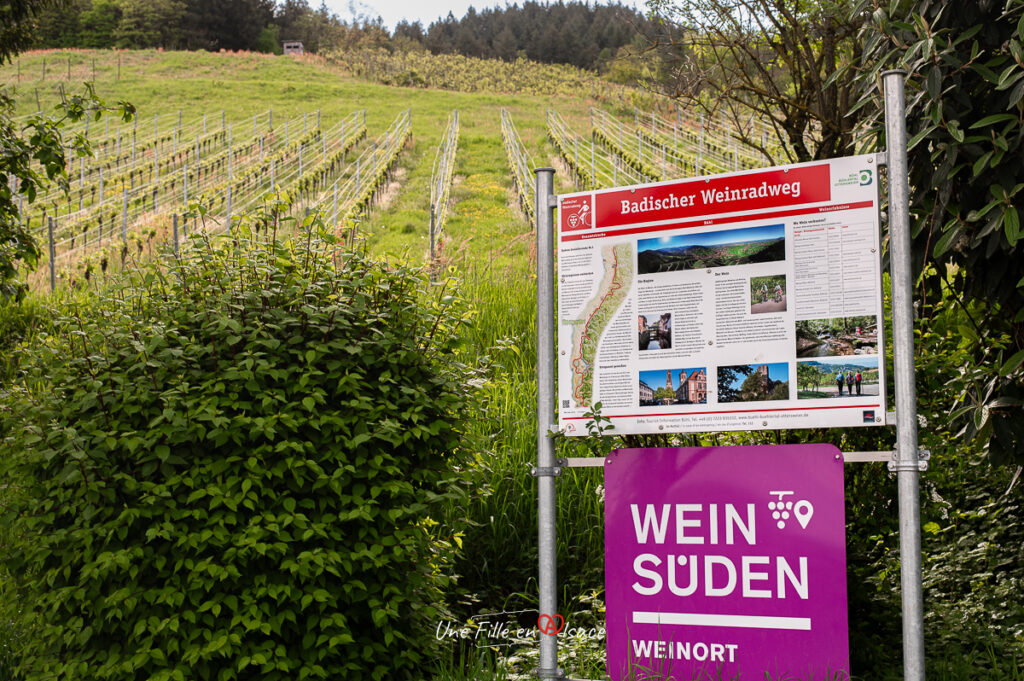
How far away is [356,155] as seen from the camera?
97.1 ft

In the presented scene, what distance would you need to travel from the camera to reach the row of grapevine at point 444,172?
19.1m

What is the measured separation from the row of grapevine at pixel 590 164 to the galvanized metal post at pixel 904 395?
1440 cm

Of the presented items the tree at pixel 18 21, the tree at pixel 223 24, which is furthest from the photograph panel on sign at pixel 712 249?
the tree at pixel 223 24

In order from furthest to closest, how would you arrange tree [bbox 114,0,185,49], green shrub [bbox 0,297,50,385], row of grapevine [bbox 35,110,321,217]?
tree [bbox 114,0,185,49], row of grapevine [bbox 35,110,321,217], green shrub [bbox 0,297,50,385]

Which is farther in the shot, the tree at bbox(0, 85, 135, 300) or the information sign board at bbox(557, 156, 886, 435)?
the tree at bbox(0, 85, 135, 300)

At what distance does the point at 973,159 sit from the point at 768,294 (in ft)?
3.07

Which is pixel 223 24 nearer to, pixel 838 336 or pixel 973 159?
pixel 973 159

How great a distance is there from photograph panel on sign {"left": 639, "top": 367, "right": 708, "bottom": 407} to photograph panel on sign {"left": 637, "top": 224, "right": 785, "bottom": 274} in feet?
1.32

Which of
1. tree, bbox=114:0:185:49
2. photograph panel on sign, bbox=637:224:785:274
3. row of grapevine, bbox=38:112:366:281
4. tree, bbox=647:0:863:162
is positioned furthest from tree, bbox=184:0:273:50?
photograph panel on sign, bbox=637:224:785:274

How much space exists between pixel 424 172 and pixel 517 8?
185 ft

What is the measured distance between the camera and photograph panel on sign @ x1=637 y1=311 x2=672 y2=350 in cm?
345

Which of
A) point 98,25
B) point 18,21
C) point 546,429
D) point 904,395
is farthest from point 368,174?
point 98,25

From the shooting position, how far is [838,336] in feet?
10.3

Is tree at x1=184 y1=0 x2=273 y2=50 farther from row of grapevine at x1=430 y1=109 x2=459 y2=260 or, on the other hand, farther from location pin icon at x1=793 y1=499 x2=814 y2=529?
location pin icon at x1=793 y1=499 x2=814 y2=529
